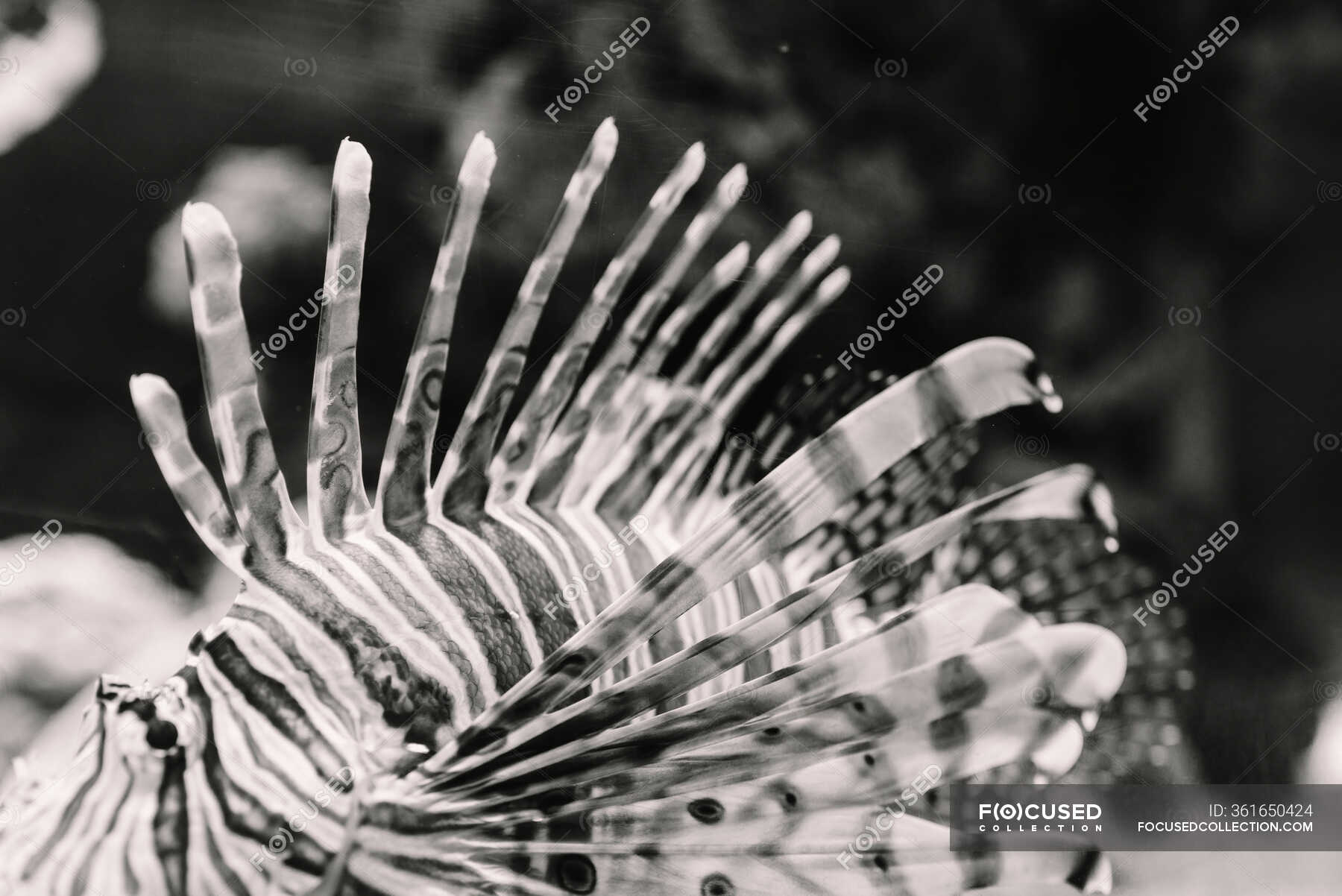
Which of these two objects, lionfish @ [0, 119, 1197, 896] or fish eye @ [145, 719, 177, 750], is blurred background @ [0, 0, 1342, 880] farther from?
fish eye @ [145, 719, 177, 750]

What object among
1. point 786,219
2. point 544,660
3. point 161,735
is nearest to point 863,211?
point 786,219

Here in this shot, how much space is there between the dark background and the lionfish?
90 mm

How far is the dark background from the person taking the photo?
1589 mm

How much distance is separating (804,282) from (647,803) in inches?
34.1

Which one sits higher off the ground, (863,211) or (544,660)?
(863,211)

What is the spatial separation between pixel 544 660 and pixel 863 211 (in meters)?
0.93

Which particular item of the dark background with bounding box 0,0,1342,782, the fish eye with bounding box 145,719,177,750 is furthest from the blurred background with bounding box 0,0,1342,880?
the fish eye with bounding box 145,719,177,750

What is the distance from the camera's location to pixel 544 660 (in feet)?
4.09

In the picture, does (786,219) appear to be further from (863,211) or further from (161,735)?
(161,735)

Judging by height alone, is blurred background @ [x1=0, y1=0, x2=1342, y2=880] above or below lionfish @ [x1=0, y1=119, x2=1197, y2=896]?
above

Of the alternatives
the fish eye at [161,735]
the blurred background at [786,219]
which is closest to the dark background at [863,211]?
the blurred background at [786,219]

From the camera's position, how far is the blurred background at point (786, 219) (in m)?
1.57

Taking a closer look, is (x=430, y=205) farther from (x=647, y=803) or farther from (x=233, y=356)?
(x=647, y=803)

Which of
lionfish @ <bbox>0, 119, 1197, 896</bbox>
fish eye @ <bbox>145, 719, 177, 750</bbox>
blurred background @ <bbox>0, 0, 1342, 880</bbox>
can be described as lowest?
fish eye @ <bbox>145, 719, 177, 750</bbox>
